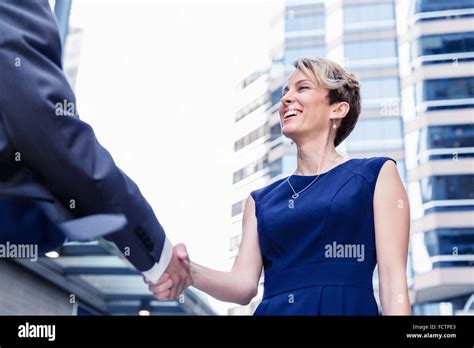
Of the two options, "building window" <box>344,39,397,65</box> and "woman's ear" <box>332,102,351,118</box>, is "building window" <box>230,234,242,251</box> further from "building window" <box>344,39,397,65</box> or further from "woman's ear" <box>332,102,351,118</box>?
"building window" <box>344,39,397,65</box>

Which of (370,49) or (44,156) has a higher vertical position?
(370,49)

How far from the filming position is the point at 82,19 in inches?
116

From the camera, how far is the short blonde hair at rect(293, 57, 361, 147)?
2.26 metres

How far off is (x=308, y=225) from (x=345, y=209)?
123 mm

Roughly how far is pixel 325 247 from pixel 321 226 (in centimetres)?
7

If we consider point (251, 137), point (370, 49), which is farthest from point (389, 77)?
point (251, 137)

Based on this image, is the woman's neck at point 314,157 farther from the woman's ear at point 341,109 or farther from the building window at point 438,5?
Answer: the building window at point 438,5

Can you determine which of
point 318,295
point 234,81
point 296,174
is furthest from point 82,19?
point 318,295

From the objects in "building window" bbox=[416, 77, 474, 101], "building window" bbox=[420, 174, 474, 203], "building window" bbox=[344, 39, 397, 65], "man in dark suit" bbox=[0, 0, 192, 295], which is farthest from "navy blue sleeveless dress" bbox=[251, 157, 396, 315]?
"building window" bbox=[420, 174, 474, 203]

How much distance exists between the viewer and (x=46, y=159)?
1955mm

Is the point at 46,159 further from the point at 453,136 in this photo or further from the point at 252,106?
the point at 453,136

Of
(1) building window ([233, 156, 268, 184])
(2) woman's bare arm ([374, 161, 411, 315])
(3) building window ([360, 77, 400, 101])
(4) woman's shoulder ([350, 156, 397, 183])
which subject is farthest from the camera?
(3) building window ([360, 77, 400, 101])

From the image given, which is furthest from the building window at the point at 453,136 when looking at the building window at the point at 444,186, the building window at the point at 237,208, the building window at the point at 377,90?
the building window at the point at 237,208
